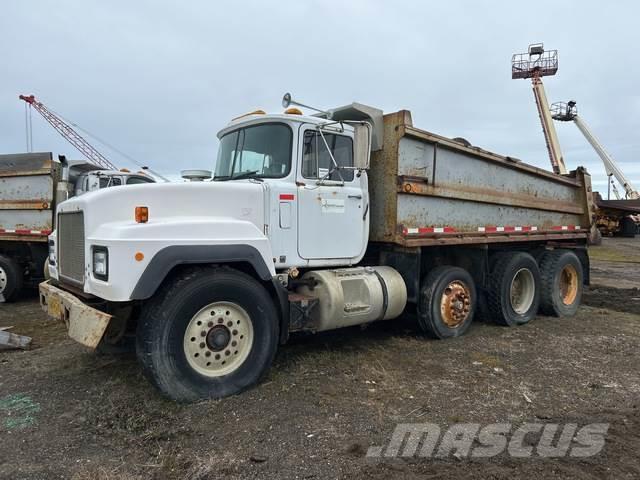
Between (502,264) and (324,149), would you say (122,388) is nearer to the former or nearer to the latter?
(324,149)

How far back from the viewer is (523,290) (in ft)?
26.5

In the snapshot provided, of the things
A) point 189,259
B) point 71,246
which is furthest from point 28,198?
point 189,259

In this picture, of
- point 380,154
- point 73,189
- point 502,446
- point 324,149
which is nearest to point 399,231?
point 380,154

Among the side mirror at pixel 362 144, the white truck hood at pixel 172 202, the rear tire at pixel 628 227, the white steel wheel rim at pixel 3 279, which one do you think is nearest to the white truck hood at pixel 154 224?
the white truck hood at pixel 172 202

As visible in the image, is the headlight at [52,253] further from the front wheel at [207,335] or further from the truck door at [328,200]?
the truck door at [328,200]

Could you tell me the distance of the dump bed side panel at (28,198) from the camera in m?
8.99

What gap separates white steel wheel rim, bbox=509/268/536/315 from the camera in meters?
7.96

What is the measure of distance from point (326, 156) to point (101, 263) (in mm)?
2517

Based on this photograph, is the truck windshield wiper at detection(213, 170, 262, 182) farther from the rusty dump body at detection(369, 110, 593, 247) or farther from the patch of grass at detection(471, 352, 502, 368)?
the patch of grass at detection(471, 352, 502, 368)

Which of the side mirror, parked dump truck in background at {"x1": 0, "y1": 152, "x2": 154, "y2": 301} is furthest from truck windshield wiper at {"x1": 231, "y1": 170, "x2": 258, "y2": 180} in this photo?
parked dump truck in background at {"x1": 0, "y1": 152, "x2": 154, "y2": 301}

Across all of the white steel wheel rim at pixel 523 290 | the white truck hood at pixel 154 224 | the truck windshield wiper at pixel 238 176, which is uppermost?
the truck windshield wiper at pixel 238 176

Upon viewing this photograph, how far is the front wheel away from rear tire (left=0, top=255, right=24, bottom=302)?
6388 mm

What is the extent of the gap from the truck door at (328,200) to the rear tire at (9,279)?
21.5 feet

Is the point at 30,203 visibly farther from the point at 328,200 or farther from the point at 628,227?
the point at 628,227
